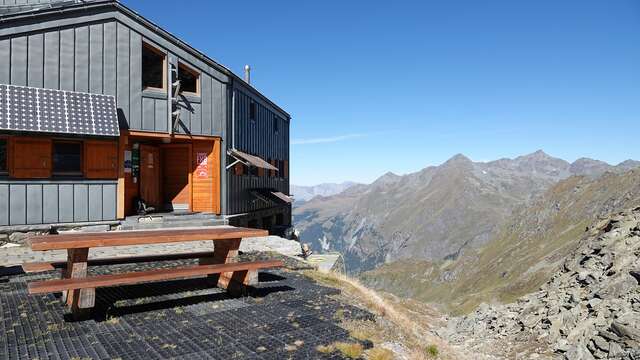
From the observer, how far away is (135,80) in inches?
599

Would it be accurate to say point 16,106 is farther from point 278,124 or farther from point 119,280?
point 278,124

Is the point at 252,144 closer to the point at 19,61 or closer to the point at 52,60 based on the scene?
the point at 52,60

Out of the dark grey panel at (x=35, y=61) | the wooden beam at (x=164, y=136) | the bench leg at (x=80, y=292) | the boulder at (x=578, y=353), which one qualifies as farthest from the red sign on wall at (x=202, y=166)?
the boulder at (x=578, y=353)

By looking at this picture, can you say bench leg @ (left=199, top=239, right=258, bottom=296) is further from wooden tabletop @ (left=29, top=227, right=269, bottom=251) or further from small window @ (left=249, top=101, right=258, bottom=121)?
small window @ (left=249, top=101, right=258, bottom=121)

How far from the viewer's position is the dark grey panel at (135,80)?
49.6 ft

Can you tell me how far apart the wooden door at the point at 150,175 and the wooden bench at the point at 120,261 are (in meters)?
8.65

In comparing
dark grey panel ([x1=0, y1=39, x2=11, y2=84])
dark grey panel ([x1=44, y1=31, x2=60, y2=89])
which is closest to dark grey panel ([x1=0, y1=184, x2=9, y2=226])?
dark grey panel ([x1=0, y1=39, x2=11, y2=84])

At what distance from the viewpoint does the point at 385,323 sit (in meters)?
7.16

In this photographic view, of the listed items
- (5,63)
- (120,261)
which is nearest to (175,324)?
(120,261)

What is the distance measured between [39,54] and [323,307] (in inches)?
473

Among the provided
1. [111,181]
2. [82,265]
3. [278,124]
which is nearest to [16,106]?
[111,181]

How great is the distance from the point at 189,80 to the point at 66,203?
20.7 feet

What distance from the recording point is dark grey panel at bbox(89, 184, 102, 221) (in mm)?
14281

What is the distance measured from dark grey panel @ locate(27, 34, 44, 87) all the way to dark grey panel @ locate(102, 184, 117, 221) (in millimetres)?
3698
